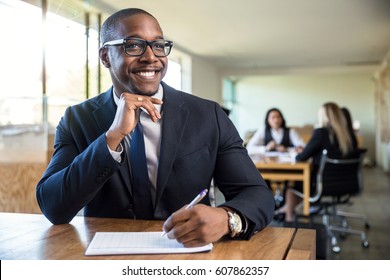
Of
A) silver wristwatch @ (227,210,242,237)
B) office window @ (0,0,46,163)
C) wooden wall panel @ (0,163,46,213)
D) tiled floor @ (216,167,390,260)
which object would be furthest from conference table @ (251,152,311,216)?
silver wristwatch @ (227,210,242,237)

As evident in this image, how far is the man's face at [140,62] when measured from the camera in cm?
88

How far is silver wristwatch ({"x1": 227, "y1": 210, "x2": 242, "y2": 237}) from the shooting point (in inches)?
27.3

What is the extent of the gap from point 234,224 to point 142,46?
413mm

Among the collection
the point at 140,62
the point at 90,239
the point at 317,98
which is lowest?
the point at 90,239

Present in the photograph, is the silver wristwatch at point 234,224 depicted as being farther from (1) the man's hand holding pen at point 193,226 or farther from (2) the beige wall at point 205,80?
(2) the beige wall at point 205,80

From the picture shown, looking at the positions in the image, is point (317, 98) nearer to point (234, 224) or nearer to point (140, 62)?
point (140, 62)

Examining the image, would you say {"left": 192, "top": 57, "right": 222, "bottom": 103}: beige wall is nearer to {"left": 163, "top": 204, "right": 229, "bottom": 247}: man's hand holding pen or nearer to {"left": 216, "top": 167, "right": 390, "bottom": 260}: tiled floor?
{"left": 216, "top": 167, "right": 390, "bottom": 260}: tiled floor

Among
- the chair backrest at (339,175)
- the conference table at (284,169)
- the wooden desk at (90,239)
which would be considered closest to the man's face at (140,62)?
the wooden desk at (90,239)

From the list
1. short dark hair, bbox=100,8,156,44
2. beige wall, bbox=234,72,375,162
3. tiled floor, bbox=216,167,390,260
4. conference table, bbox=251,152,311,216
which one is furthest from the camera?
beige wall, bbox=234,72,375,162

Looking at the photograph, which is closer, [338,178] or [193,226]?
[193,226]

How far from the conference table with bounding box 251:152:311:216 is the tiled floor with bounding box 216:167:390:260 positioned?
31 cm

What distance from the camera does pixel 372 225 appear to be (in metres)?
3.43

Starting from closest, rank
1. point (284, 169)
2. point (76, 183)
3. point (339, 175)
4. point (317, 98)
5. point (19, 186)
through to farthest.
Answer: point (76, 183) → point (19, 186) → point (284, 169) → point (339, 175) → point (317, 98)

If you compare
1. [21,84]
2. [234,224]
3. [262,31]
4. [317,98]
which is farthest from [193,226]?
[317,98]
